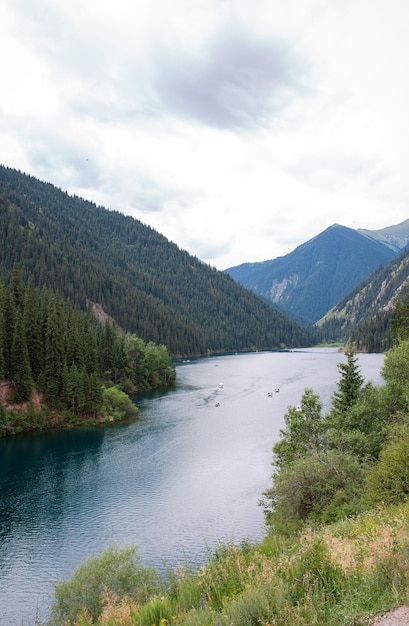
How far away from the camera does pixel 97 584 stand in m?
25.8

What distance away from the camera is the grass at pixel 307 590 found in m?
9.25

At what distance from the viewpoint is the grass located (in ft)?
30.3

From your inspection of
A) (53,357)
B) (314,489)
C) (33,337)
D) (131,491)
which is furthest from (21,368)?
(314,489)

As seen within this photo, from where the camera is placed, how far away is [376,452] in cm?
3928

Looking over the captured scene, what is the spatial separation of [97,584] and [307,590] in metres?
20.2

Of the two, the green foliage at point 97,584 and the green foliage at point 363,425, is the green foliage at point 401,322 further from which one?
the green foliage at point 97,584

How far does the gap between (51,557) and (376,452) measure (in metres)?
30.8

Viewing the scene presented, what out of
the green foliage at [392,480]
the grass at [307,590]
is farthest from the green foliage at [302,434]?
the grass at [307,590]

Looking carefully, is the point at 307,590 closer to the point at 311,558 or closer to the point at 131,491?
the point at 311,558

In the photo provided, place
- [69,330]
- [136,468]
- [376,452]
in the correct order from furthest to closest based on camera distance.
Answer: [69,330]
[136,468]
[376,452]

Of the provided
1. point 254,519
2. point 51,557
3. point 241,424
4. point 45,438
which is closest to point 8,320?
point 45,438

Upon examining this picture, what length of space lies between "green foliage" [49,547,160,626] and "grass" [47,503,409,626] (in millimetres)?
12734

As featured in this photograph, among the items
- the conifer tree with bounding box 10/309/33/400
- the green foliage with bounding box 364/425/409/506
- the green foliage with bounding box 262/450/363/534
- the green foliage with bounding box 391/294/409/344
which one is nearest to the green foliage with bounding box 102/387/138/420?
the conifer tree with bounding box 10/309/33/400

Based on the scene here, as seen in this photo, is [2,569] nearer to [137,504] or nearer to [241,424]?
[137,504]
